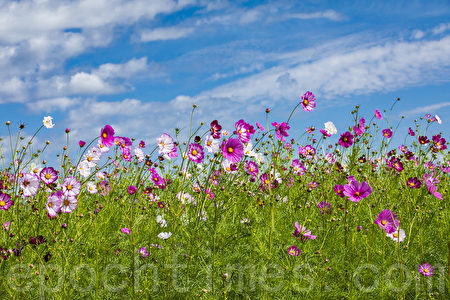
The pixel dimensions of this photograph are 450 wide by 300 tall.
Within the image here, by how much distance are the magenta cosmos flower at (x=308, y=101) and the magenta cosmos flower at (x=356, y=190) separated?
1.90ft

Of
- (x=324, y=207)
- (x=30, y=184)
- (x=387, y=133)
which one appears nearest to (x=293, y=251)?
(x=324, y=207)

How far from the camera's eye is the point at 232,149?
242 cm

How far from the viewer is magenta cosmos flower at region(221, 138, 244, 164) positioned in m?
2.39

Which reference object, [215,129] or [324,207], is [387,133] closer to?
[324,207]

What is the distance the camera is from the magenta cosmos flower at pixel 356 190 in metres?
2.66

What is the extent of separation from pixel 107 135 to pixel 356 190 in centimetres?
170

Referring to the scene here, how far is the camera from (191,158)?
7.73ft

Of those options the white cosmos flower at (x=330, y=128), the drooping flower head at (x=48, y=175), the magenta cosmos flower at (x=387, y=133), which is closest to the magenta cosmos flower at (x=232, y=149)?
the drooping flower head at (x=48, y=175)

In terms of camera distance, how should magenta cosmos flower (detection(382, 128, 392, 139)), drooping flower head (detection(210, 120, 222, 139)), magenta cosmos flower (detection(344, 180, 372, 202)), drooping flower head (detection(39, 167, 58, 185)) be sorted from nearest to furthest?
1. drooping flower head (detection(210, 120, 222, 139))
2. drooping flower head (detection(39, 167, 58, 185))
3. magenta cosmos flower (detection(344, 180, 372, 202))
4. magenta cosmos flower (detection(382, 128, 392, 139))

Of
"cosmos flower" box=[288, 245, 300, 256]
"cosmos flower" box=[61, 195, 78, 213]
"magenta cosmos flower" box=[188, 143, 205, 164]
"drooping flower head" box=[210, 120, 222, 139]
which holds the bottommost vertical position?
"cosmos flower" box=[288, 245, 300, 256]

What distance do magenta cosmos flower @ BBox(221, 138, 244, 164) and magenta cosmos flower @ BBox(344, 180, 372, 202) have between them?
0.80 meters

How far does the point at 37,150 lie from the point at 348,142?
295 centimetres

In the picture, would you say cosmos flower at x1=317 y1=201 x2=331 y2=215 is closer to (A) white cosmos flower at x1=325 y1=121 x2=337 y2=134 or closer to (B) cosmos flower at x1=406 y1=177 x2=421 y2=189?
(B) cosmos flower at x1=406 y1=177 x2=421 y2=189

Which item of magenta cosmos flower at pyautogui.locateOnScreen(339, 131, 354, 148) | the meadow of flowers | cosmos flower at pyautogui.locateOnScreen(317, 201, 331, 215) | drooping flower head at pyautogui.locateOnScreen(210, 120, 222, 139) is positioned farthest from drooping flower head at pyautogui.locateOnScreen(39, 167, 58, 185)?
magenta cosmos flower at pyautogui.locateOnScreen(339, 131, 354, 148)
